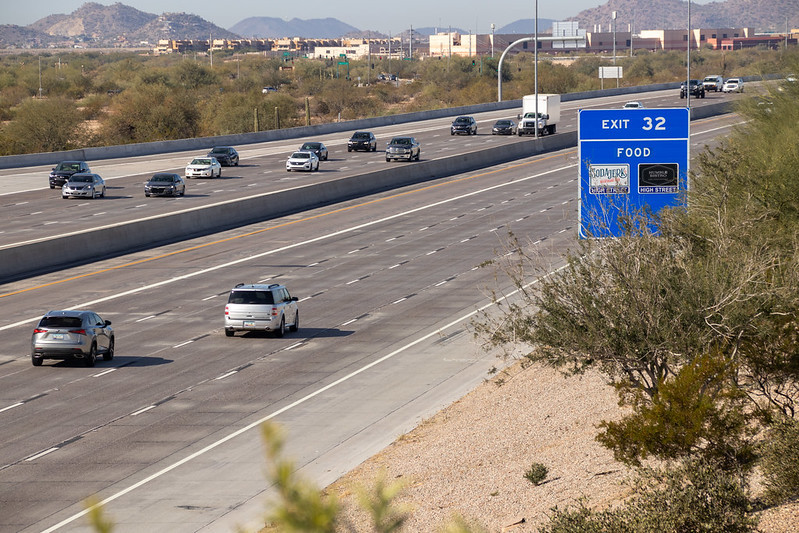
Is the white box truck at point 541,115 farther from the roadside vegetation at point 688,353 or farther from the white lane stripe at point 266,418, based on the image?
the roadside vegetation at point 688,353

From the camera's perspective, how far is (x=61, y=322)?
86.9 ft

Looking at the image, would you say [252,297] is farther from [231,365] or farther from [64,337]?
[64,337]

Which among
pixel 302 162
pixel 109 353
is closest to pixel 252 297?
pixel 109 353

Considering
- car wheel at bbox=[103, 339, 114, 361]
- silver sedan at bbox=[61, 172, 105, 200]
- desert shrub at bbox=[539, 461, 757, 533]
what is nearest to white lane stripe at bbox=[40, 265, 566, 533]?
desert shrub at bbox=[539, 461, 757, 533]

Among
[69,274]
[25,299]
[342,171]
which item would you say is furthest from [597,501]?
[342,171]

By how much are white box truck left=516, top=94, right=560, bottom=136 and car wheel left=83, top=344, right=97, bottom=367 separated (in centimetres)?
6191

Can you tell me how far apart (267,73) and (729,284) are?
573ft

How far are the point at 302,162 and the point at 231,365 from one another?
44.1m

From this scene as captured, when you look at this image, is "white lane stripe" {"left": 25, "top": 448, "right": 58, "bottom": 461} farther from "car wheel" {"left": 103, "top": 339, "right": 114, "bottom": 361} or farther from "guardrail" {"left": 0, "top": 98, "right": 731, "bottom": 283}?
"guardrail" {"left": 0, "top": 98, "right": 731, "bottom": 283}

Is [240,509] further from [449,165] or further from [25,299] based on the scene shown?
[449,165]

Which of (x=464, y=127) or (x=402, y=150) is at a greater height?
(x=464, y=127)

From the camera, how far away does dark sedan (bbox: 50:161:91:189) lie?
209 ft

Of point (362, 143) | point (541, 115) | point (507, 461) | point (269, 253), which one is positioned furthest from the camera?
point (541, 115)

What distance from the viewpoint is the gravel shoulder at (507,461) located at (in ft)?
46.6
